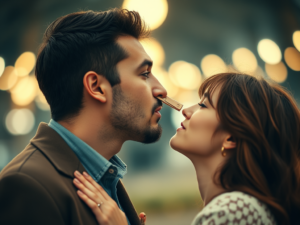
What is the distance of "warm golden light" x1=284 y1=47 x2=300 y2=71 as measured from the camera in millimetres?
8555

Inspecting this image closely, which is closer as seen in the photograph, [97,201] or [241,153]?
[97,201]

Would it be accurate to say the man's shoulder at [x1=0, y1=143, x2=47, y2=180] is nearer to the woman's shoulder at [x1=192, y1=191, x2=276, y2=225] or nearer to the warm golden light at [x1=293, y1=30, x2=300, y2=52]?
the woman's shoulder at [x1=192, y1=191, x2=276, y2=225]

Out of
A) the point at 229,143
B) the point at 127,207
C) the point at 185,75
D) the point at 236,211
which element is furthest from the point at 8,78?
the point at 236,211

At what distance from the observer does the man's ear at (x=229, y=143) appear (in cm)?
208

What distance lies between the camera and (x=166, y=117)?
31.8 feet

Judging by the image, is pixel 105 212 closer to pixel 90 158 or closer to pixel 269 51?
pixel 90 158

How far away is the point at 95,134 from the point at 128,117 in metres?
0.25

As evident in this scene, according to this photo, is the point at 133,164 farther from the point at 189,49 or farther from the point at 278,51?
the point at 278,51

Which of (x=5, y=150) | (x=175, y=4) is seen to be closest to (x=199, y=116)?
(x=5, y=150)

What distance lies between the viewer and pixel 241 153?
2014 mm

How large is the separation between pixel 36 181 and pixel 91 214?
0.35 meters

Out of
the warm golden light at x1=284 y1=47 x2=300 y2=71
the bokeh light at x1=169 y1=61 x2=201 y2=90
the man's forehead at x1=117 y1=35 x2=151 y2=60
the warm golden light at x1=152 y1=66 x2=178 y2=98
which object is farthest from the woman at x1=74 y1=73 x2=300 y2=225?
the bokeh light at x1=169 y1=61 x2=201 y2=90

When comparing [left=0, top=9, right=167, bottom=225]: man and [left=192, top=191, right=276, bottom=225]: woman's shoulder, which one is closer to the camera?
[left=192, top=191, right=276, bottom=225]: woman's shoulder

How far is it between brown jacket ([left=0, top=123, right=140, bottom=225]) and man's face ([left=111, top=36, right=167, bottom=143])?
503 millimetres
